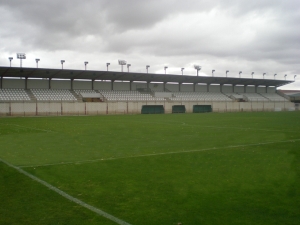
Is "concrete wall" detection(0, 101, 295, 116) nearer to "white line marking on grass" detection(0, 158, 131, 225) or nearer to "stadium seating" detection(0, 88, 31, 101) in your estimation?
"stadium seating" detection(0, 88, 31, 101)

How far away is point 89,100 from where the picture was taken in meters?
66.8

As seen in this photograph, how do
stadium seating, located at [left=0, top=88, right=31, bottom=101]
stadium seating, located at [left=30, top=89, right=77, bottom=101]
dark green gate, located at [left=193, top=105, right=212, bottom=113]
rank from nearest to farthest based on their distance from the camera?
stadium seating, located at [left=0, top=88, right=31, bottom=101] → stadium seating, located at [left=30, top=89, right=77, bottom=101] → dark green gate, located at [left=193, top=105, right=212, bottom=113]

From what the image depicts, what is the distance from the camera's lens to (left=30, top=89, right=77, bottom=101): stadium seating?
202ft

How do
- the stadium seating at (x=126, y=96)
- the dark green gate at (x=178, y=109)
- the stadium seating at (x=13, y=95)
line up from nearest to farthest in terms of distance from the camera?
the stadium seating at (x=13, y=95) < the stadium seating at (x=126, y=96) < the dark green gate at (x=178, y=109)

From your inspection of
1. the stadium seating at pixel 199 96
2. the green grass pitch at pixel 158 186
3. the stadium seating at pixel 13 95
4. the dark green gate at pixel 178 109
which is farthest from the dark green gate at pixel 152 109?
the green grass pitch at pixel 158 186

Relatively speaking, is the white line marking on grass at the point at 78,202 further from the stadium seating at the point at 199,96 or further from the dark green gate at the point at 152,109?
the stadium seating at the point at 199,96

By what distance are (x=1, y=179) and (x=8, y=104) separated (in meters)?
50.6

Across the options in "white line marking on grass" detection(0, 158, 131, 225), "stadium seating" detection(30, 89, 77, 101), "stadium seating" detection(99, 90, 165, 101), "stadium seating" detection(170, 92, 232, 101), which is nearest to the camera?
"white line marking on grass" detection(0, 158, 131, 225)

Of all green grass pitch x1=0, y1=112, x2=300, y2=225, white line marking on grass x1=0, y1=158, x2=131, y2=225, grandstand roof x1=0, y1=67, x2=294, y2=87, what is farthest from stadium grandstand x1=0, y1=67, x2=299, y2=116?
white line marking on grass x1=0, y1=158, x2=131, y2=225

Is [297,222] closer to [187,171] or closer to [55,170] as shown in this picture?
[187,171]

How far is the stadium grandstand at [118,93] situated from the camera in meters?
59.5

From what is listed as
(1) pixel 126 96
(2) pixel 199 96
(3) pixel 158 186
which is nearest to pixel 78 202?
(3) pixel 158 186

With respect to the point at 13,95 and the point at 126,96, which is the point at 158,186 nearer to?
the point at 13,95

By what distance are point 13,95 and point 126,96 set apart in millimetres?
23072
